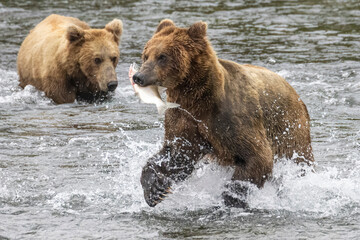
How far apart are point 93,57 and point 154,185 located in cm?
425

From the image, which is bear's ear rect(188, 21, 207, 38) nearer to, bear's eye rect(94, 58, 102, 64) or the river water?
the river water

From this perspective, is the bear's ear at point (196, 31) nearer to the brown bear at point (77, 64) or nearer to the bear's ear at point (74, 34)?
the brown bear at point (77, 64)

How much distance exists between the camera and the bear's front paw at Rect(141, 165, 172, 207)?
18.4 feet

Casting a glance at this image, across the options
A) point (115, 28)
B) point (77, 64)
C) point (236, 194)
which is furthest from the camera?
point (115, 28)

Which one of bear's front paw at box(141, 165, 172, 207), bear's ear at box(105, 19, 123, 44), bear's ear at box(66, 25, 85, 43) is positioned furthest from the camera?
bear's ear at box(105, 19, 123, 44)

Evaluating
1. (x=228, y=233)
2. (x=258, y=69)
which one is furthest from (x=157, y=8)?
(x=228, y=233)

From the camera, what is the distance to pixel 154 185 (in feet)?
18.5

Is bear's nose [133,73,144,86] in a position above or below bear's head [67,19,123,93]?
above

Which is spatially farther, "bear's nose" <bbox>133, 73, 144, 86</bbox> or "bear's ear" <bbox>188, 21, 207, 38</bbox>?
"bear's ear" <bbox>188, 21, 207, 38</bbox>

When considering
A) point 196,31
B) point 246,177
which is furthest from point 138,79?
point 246,177

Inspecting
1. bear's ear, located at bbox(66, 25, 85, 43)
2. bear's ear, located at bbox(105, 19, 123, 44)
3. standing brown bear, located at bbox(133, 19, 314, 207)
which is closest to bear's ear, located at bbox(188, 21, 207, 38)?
standing brown bear, located at bbox(133, 19, 314, 207)

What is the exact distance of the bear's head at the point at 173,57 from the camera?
5.10 meters

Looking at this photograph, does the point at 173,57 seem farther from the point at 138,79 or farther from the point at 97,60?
the point at 97,60

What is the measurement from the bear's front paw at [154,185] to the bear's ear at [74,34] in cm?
421
